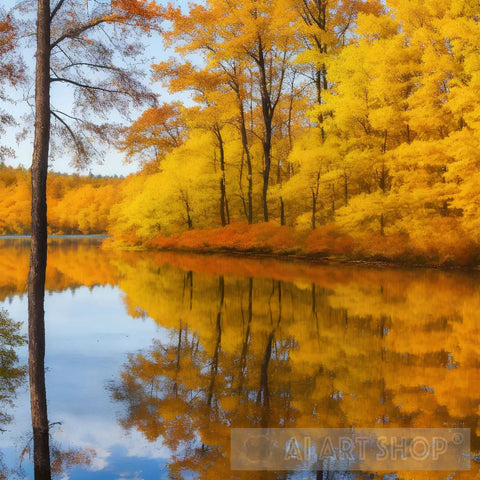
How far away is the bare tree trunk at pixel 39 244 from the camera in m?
5.22

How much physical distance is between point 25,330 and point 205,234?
21621mm

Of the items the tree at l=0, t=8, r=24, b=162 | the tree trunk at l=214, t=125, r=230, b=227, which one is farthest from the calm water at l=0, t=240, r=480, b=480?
the tree trunk at l=214, t=125, r=230, b=227

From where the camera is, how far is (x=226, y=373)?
22.5 ft

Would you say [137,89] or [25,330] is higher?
[137,89]

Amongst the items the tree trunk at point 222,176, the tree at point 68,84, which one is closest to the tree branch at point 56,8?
the tree at point 68,84

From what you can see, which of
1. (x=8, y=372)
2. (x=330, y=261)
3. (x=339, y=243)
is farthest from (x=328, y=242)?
(x=8, y=372)

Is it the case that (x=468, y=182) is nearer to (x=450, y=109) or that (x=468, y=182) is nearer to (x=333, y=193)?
(x=450, y=109)

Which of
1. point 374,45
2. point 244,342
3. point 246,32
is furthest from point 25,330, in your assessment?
point 246,32

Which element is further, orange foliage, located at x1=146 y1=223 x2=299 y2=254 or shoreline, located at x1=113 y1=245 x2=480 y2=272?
orange foliage, located at x1=146 y1=223 x2=299 y2=254

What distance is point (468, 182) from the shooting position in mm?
17750

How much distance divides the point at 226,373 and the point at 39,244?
2.97 meters

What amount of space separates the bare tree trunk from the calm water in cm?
31

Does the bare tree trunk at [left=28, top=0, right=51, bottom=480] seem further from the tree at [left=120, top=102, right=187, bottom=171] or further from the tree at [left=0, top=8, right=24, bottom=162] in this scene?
the tree at [left=120, top=102, right=187, bottom=171]

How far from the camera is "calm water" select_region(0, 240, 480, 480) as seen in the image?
482 cm
